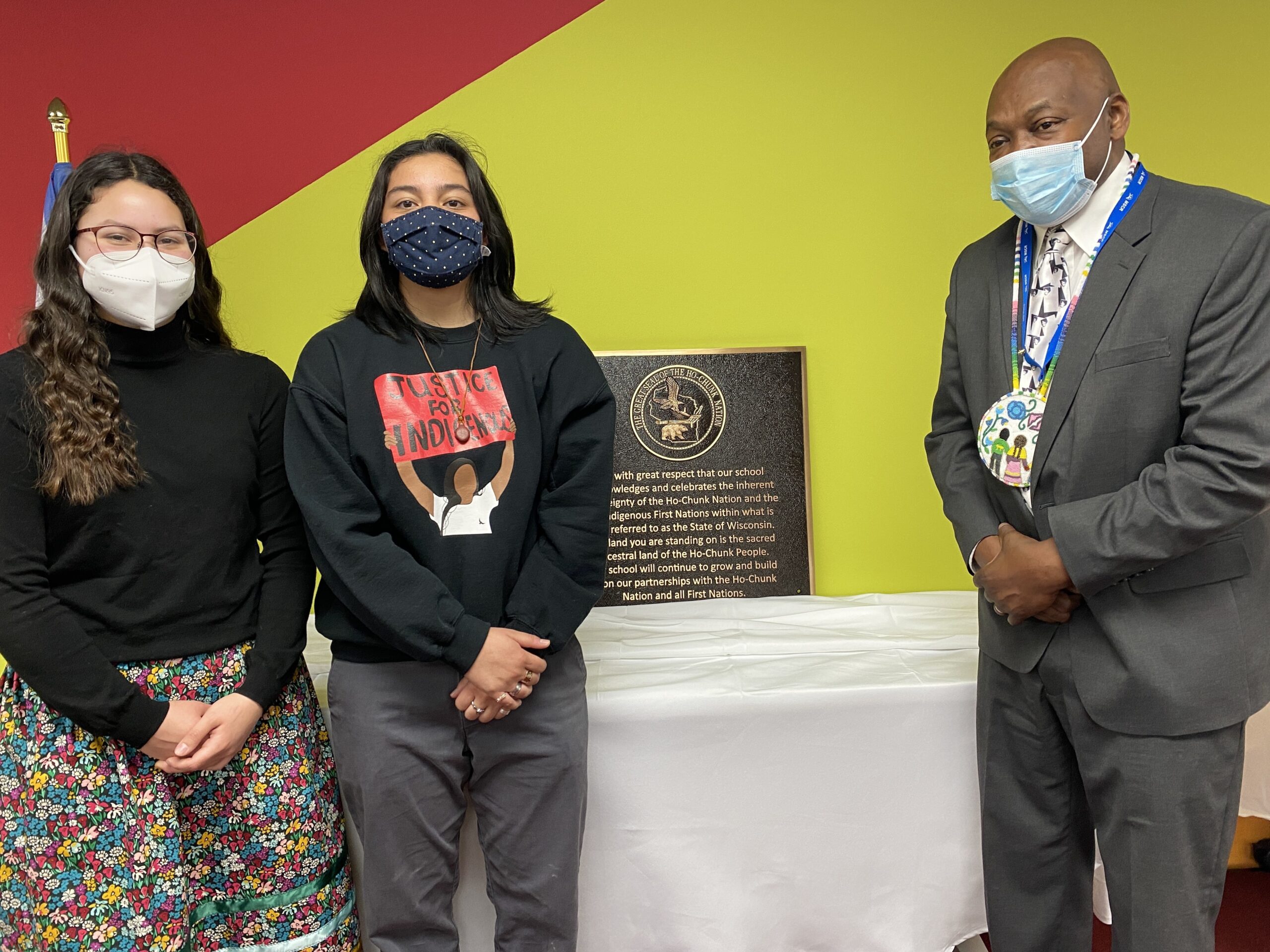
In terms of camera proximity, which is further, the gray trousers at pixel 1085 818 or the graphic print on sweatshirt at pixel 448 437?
the graphic print on sweatshirt at pixel 448 437

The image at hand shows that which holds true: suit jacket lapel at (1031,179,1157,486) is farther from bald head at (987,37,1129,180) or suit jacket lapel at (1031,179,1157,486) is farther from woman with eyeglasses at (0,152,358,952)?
woman with eyeglasses at (0,152,358,952)

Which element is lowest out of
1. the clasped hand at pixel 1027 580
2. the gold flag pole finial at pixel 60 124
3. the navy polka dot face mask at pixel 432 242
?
the clasped hand at pixel 1027 580

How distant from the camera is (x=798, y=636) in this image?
93.1 inches

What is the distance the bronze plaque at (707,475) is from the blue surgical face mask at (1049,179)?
1.22m

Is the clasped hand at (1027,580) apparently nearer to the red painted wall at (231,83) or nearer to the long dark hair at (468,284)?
the long dark hair at (468,284)

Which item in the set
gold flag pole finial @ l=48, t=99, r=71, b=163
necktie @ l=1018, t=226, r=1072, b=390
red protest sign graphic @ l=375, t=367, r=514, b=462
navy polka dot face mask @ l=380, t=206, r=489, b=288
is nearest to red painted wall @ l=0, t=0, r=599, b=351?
gold flag pole finial @ l=48, t=99, r=71, b=163

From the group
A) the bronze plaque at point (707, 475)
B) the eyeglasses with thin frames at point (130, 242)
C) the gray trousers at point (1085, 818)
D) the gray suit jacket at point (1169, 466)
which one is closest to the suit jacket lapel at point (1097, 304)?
the gray suit jacket at point (1169, 466)

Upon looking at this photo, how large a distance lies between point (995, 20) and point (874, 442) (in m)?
1.25

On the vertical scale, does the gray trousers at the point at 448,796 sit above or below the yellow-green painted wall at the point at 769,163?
below

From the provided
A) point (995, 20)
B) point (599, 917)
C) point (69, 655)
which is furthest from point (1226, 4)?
point (69, 655)

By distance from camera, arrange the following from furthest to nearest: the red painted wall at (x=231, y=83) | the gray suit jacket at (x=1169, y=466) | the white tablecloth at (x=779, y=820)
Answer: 1. the red painted wall at (x=231, y=83)
2. the white tablecloth at (x=779, y=820)
3. the gray suit jacket at (x=1169, y=466)

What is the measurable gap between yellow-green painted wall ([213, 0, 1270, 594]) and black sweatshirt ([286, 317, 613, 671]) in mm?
1096

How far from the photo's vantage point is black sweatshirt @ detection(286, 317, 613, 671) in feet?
5.10

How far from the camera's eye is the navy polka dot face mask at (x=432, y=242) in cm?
163
